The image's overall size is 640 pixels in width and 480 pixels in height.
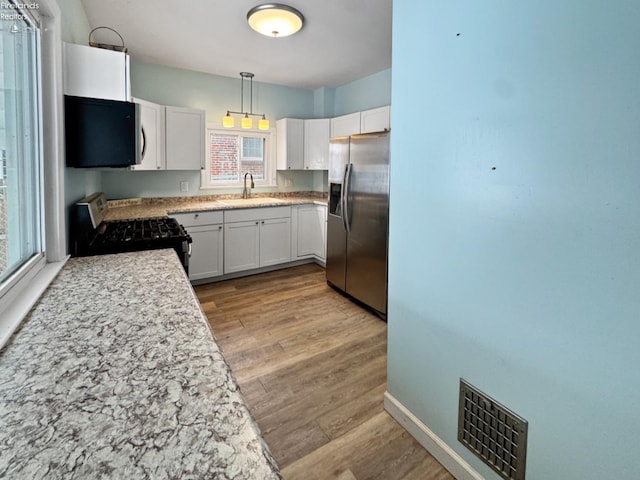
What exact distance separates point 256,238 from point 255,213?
0.31 m

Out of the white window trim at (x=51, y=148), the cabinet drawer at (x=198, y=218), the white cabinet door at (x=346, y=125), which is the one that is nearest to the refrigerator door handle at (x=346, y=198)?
the white cabinet door at (x=346, y=125)

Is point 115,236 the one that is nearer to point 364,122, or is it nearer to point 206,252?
point 206,252

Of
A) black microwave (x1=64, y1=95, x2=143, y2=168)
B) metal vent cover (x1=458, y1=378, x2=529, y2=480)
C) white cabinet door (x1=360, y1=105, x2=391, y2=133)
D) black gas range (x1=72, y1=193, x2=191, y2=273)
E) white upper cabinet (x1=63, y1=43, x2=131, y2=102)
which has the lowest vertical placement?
metal vent cover (x1=458, y1=378, x2=529, y2=480)

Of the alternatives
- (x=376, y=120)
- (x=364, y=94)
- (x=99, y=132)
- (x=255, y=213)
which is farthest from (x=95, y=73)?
(x=364, y=94)

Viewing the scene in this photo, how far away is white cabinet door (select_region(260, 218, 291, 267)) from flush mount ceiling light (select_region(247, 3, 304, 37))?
82.7 inches

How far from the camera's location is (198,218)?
147 inches

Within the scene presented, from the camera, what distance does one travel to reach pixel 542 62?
1106 mm

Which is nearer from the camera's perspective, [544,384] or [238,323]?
[544,384]

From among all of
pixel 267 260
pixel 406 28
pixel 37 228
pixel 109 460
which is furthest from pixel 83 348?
pixel 267 260

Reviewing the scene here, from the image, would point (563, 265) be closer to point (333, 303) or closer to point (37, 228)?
point (37, 228)

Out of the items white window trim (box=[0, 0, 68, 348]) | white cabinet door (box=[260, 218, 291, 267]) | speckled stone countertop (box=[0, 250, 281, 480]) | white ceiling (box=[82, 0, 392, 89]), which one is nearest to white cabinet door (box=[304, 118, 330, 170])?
white ceiling (box=[82, 0, 392, 89])

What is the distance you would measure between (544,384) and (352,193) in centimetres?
235

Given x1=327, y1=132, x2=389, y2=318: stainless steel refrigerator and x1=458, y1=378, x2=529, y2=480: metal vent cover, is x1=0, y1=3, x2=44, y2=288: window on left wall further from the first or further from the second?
x1=327, y1=132, x2=389, y2=318: stainless steel refrigerator

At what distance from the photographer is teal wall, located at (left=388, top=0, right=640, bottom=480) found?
3.18 feet
